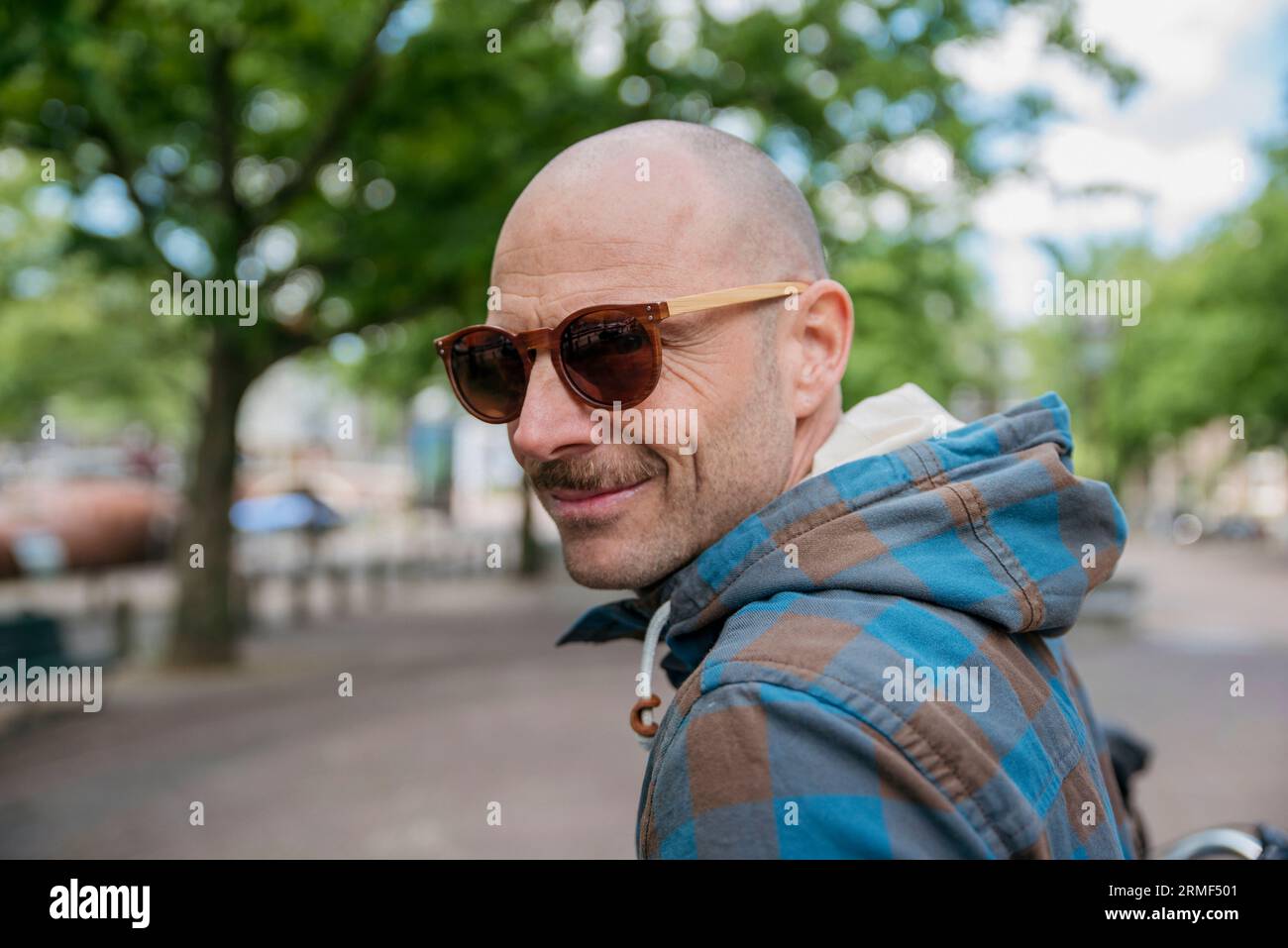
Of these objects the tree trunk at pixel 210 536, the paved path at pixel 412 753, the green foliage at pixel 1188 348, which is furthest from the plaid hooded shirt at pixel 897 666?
the green foliage at pixel 1188 348

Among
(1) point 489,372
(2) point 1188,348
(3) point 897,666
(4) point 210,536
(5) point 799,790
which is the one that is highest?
(2) point 1188,348

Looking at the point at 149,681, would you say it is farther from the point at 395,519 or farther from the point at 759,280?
the point at 395,519

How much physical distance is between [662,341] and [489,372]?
0.34 meters

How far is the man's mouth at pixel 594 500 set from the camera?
1556 mm

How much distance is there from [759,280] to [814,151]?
23.4 ft

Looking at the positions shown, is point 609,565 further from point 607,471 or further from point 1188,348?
point 1188,348

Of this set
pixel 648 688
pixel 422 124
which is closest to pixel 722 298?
pixel 648 688

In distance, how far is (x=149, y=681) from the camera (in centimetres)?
998

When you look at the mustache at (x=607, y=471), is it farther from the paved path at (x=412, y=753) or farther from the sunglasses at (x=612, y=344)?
the paved path at (x=412, y=753)

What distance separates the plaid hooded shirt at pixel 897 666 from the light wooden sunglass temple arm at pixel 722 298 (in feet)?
1.06

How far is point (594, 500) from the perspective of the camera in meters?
1.57

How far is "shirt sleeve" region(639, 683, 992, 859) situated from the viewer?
1.05 meters

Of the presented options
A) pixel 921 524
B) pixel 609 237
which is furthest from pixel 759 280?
pixel 921 524

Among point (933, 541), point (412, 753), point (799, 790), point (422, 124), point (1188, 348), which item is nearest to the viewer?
point (799, 790)
